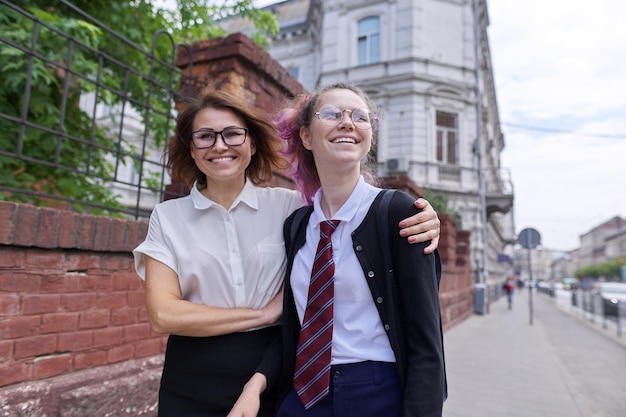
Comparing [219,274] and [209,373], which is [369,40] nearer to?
[219,274]

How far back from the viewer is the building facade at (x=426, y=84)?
20.4 m

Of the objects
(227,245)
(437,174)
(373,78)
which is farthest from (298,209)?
(373,78)

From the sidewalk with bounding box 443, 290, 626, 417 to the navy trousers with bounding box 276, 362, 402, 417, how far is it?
3286mm

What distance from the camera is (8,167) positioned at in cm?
430

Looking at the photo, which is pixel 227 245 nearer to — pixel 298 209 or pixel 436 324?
pixel 298 209

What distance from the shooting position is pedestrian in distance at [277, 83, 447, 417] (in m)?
1.37

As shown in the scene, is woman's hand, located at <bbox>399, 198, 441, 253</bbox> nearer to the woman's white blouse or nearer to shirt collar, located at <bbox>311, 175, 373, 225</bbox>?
shirt collar, located at <bbox>311, 175, 373, 225</bbox>

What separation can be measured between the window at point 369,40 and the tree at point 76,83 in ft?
52.1

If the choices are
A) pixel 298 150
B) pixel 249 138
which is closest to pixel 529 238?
pixel 298 150

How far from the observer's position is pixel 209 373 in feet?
5.09

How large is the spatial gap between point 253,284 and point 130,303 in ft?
4.67

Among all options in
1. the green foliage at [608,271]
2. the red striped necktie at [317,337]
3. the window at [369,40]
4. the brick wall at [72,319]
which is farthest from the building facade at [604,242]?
the red striped necktie at [317,337]

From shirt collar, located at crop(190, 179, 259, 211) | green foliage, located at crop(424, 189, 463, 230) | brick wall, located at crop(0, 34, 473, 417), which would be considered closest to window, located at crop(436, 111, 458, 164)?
green foliage, located at crop(424, 189, 463, 230)

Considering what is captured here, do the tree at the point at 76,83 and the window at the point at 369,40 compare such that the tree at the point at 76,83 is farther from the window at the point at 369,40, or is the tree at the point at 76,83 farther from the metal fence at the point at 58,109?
the window at the point at 369,40
